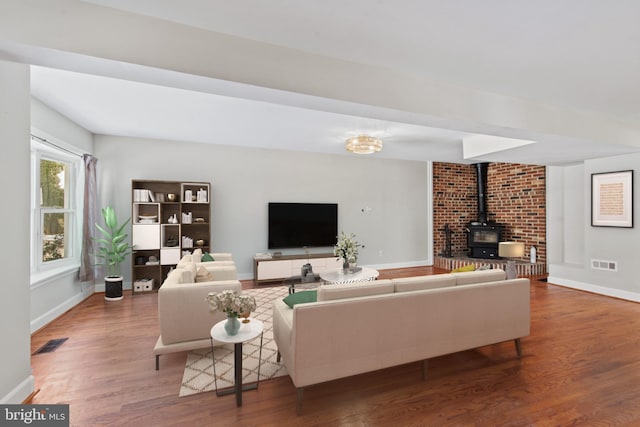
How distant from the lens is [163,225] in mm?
5215

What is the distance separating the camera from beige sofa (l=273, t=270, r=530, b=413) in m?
2.07

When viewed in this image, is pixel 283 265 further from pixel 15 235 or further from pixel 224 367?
pixel 15 235

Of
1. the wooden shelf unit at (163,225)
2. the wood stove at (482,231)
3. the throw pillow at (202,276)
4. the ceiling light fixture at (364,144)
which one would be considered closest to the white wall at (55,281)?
the wooden shelf unit at (163,225)

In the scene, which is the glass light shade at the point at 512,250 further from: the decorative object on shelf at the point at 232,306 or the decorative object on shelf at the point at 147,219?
the decorative object on shelf at the point at 147,219

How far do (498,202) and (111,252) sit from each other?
8.46 meters

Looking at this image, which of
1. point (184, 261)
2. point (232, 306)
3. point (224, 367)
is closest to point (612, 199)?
point (232, 306)

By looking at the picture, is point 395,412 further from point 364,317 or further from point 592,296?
point 592,296

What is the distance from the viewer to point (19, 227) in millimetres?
2154

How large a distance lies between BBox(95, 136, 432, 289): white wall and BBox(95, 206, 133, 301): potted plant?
0.34 metres

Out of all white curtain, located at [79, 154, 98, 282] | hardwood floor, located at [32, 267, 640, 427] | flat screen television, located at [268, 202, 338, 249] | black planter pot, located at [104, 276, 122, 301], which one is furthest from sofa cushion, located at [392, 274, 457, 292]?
white curtain, located at [79, 154, 98, 282]

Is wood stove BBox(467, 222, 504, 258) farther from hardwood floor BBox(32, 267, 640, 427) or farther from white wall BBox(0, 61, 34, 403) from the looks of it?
white wall BBox(0, 61, 34, 403)

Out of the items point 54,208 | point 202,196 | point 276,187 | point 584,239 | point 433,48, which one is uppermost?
point 433,48

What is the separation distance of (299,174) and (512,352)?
4.79 metres

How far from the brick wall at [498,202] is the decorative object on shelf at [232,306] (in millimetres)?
6603
